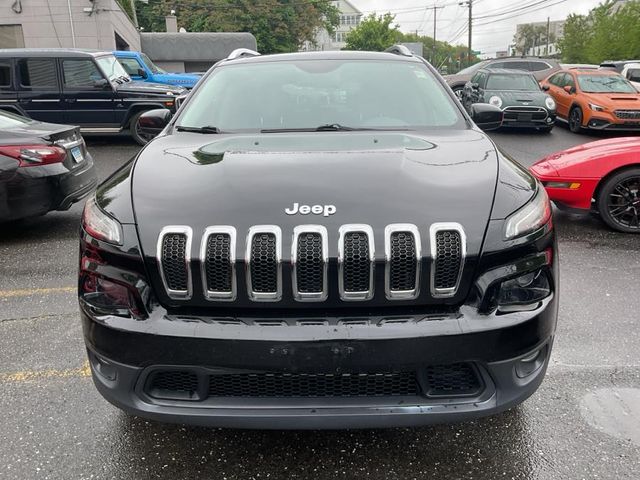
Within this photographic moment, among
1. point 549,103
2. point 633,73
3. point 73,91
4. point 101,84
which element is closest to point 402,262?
point 101,84

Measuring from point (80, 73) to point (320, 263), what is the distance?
10.8m

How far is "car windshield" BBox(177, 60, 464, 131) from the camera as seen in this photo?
3.33m

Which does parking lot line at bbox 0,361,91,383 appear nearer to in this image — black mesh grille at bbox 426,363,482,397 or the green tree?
black mesh grille at bbox 426,363,482,397

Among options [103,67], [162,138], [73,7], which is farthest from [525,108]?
[73,7]

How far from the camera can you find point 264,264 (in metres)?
2.04

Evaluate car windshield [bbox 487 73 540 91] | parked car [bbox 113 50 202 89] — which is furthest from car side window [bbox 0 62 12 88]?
car windshield [bbox 487 73 540 91]

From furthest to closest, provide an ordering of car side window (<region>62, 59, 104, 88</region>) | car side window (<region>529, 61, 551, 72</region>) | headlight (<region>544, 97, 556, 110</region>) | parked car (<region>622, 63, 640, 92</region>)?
car side window (<region>529, 61, 551, 72</region>) → parked car (<region>622, 63, 640, 92</region>) → headlight (<region>544, 97, 556, 110</region>) → car side window (<region>62, 59, 104, 88</region>)

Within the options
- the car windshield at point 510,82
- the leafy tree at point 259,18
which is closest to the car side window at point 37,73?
the car windshield at point 510,82

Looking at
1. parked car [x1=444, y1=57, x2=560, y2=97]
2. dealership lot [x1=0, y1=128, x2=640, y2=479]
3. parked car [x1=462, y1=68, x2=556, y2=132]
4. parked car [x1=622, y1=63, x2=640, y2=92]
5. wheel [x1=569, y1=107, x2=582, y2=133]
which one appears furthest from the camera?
parked car [x1=444, y1=57, x2=560, y2=97]

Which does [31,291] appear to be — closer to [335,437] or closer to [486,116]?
[335,437]

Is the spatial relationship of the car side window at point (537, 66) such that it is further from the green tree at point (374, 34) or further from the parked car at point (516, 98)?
the green tree at point (374, 34)

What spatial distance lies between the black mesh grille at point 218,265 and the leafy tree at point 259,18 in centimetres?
4835

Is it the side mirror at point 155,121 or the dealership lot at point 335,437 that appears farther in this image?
the side mirror at point 155,121

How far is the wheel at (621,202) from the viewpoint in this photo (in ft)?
18.4
